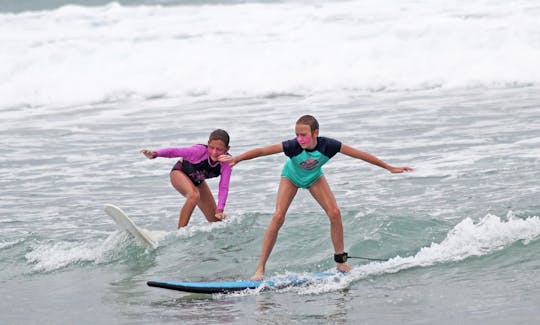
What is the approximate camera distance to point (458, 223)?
979cm

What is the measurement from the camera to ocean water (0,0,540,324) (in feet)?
26.0

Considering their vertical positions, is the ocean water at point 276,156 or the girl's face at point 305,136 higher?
the girl's face at point 305,136

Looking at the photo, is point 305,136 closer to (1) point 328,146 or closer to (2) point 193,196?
(1) point 328,146

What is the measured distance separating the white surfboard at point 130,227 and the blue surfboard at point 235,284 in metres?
1.60

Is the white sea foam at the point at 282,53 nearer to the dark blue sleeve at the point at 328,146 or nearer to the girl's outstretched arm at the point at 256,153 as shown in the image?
the dark blue sleeve at the point at 328,146

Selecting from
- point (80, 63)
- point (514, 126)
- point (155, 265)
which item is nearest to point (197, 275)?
point (155, 265)

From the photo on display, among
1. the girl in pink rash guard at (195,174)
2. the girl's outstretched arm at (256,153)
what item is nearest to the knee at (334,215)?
the girl's outstretched arm at (256,153)

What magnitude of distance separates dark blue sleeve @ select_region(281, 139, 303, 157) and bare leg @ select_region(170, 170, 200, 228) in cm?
217

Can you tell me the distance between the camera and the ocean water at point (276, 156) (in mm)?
7914

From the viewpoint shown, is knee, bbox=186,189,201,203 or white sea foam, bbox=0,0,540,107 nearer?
knee, bbox=186,189,201,203

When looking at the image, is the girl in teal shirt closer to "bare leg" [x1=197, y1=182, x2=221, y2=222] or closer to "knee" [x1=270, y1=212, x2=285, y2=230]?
"knee" [x1=270, y1=212, x2=285, y2=230]

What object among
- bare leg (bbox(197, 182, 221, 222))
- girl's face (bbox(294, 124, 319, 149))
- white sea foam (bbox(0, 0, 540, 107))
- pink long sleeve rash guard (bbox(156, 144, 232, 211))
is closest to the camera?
girl's face (bbox(294, 124, 319, 149))

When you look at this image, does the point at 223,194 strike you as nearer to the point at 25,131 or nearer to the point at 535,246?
the point at 535,246

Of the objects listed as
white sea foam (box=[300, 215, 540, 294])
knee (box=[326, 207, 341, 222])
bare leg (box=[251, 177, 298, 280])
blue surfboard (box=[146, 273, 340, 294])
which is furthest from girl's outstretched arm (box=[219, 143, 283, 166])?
white sea foam (box=[300, 215, 540, 294])
